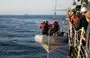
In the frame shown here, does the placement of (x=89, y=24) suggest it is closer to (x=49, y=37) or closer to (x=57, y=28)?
(x=49, y=37)

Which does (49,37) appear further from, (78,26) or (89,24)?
(89,24)

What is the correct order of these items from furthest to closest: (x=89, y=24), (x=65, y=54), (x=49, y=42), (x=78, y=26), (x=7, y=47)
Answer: (x=7, y=47) < (x=65, y=54) < (x=49, y=42) < (x=78, y=26) < (x=89, y=24)

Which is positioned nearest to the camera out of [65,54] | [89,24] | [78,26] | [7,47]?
[89,24]

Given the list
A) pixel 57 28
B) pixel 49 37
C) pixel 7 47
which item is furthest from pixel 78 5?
pixel 7 47

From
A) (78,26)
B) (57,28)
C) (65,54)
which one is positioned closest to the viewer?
(78,26)

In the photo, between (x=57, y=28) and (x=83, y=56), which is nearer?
(x=83, y=56)

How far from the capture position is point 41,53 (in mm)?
40469

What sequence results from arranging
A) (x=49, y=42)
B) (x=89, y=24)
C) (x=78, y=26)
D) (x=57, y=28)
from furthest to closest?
(x=57, y=28) → (x=49, y=42) → (x=78, y=26) → (x=89, y=24)

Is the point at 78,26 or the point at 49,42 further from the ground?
the point at 78,26

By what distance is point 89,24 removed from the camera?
16.2m

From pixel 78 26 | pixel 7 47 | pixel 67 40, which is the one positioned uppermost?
pixel 78 26

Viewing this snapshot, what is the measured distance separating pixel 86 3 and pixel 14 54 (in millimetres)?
19982

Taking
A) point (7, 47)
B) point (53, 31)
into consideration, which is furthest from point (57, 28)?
point (7, 47)

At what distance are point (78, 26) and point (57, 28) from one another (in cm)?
677
